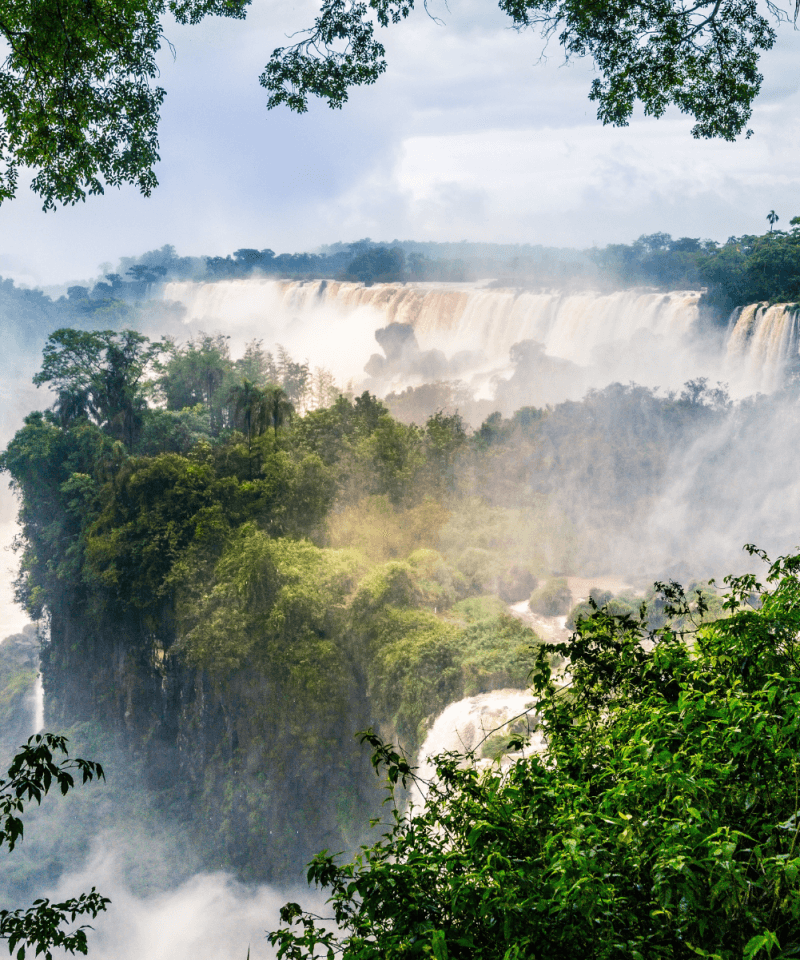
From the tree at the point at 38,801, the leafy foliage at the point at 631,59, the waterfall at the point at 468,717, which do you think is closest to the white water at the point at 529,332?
the waterfall at the point at 468,717

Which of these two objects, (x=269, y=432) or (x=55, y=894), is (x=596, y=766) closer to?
(x=269, y=432)

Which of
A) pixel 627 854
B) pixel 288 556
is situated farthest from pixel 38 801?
pixel 288 556

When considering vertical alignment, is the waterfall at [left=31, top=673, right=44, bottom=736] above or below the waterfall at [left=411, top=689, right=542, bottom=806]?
above

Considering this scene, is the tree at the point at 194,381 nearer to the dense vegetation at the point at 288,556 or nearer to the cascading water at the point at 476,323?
the dense vegetation at the point at 288,556

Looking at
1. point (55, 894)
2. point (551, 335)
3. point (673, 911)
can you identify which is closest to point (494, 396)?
point (551, 335)

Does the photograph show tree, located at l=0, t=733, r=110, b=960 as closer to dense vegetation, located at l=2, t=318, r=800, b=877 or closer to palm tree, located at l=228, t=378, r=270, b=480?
dense vegetation, located at l=2, t=318, r=800, b=877

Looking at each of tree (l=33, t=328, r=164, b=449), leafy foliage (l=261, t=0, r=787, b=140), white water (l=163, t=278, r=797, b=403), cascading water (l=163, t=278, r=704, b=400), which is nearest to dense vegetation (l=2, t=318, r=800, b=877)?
tree (l=33, t=328, r=164, b=449)

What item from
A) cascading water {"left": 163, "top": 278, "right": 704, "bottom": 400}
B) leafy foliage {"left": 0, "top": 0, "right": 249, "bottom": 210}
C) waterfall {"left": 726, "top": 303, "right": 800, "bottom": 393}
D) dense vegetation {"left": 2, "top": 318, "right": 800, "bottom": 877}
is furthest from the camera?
cascading water {"left": 163, "top": 278, "right": 704, "bottom": 400}

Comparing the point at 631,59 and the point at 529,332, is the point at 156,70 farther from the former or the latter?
the point at 529,332
